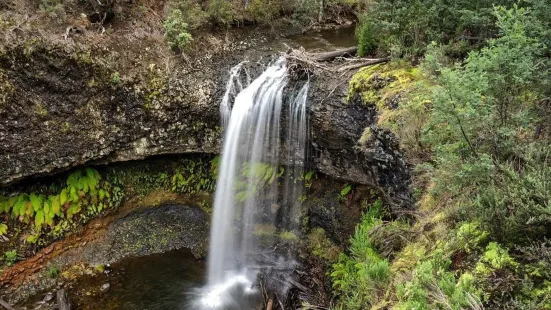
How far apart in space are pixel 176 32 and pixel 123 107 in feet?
8.85

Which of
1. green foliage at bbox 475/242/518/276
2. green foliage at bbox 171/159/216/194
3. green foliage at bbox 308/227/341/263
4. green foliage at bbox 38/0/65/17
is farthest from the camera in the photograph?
green foliage at bbox 171/159/216/194

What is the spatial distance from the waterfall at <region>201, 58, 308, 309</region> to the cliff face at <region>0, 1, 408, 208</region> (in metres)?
0.52

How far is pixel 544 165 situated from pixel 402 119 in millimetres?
3075

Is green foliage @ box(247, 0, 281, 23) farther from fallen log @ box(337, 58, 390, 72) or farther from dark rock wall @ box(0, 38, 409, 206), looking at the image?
fallen log @ box(337, 58, 390, 72)

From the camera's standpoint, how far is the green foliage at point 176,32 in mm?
10555

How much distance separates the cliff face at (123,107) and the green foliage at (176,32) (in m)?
0.33

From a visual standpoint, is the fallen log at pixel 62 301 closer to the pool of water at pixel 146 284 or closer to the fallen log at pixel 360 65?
the pool of water at pixel 146 284

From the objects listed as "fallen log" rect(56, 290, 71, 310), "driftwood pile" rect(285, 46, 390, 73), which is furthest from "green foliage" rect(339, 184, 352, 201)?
"fallen log" rect(56, 290, 71, 310)

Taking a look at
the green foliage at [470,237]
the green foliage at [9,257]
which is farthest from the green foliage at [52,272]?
the green foliage at [470,237]

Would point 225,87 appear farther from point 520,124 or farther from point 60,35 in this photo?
point 520,124

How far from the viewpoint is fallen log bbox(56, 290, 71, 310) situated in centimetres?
873

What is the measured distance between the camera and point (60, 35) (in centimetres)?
945

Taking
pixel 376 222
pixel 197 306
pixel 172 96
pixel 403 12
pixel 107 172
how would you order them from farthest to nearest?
pixel 107 172 < pixel 172 96 < pixel 197 306 < pixel 403 12 < pixel 376 222

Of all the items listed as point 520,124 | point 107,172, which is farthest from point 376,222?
point 107,172
